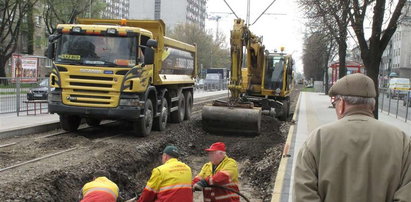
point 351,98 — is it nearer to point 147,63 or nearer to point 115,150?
point 115,150

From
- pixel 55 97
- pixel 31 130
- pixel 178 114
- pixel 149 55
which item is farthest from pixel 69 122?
pixel 178 114

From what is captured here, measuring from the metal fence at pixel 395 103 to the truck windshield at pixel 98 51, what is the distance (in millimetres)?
12876

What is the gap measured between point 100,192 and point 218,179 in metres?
1.51

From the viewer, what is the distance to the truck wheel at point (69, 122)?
13398 mm

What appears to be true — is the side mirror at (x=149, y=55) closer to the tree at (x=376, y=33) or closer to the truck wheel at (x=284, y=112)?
the tree at (x=376, y=33)

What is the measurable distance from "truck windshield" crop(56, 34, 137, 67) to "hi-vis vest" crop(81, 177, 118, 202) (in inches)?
322

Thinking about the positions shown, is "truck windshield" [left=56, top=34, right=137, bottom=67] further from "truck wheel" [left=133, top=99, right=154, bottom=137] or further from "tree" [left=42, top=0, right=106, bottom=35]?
"tree" [left=42, top=0, right=106, bottom=35]

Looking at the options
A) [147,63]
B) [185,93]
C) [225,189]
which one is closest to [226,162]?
[225,189]

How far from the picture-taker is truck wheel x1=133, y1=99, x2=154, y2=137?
509 inches

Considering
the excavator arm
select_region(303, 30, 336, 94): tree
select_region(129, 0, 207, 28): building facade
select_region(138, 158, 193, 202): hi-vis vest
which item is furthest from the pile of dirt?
select_region(129, 0, 207, 28): building facade

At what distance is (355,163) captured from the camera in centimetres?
271

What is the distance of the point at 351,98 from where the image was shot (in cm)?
290

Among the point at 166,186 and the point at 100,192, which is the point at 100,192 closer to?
the point at 100,192

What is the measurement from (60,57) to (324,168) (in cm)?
1096
